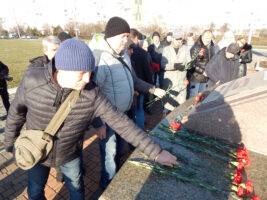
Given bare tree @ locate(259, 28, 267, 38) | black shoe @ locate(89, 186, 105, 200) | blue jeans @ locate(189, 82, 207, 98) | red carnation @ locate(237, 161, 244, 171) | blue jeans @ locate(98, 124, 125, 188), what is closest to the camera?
red carnation @ locate(237, 161, 244, 171)

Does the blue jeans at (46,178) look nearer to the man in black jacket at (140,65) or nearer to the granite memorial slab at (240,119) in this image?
the granite memorial slab at (240,119)

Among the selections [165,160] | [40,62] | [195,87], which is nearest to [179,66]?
[195,87]

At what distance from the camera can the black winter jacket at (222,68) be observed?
315 cm

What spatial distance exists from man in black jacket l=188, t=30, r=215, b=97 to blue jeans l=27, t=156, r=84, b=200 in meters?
3.31

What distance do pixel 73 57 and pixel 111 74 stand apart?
2.51 feet

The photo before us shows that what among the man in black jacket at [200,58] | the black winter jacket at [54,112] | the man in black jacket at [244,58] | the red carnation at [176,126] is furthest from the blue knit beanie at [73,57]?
the man in black jacket at [244,58]

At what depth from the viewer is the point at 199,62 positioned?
4.24 m

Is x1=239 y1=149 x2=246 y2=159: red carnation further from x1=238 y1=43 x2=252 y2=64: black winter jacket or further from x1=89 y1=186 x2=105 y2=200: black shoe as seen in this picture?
x1=238 y1=43 x2=252 y2=64: black winter jacket

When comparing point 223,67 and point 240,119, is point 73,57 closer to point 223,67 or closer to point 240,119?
point 240,119

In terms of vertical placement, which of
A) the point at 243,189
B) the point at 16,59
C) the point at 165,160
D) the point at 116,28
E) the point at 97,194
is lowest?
the point at 97,194

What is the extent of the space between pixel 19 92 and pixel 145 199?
1.20 m

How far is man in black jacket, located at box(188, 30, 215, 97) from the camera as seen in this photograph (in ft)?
13.5

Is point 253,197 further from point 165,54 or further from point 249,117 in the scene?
point 165,54

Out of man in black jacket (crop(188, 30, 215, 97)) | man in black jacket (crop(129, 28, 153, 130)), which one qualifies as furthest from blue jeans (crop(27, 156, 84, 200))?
man in black jacket (crop(188, 30, 215, 97))
